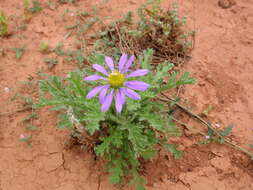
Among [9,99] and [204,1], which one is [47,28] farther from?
[204,1]

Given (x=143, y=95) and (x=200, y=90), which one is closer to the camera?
(x=143, y=95)

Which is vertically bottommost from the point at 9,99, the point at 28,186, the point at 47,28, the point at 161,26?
the point at 28,186

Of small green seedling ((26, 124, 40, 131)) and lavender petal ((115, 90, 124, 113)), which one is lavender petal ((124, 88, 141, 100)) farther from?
small green seedling ((26, 124, 40, 131))

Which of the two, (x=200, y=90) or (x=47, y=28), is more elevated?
(x=47, y=28)

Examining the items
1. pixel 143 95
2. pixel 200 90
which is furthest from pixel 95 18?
pixel 143 95

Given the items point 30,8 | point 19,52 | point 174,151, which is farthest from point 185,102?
point 30,8

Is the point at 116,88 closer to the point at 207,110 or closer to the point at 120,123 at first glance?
the point at 120,123

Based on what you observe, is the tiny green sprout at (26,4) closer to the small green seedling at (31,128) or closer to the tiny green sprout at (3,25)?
the tiny green sprout at (3,25)
